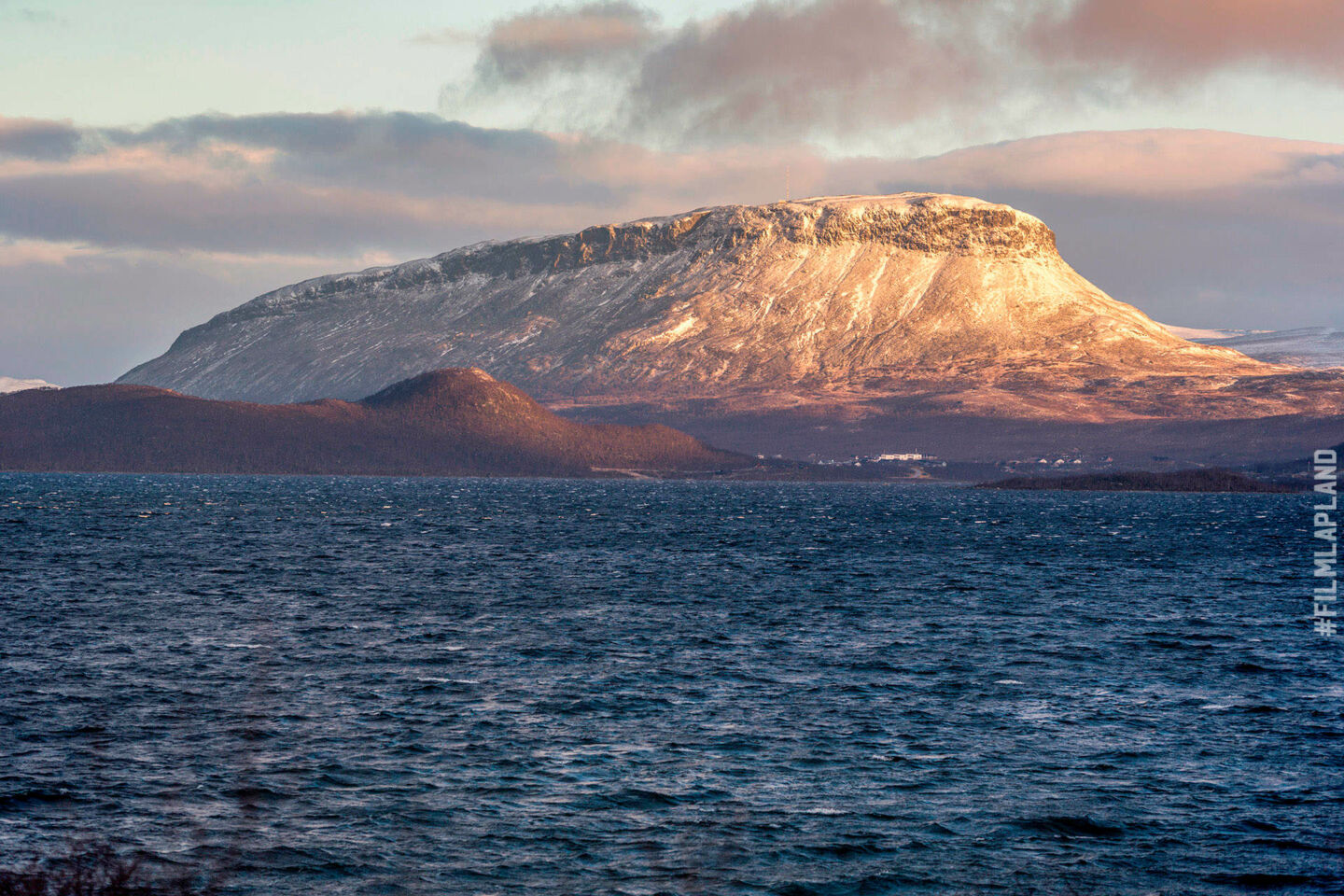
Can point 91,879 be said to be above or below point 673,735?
above

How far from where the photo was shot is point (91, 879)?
89.1 feet

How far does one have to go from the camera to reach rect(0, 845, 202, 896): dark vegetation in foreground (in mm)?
25734

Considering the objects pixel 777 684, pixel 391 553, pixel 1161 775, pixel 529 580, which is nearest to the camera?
pixel 1161 775

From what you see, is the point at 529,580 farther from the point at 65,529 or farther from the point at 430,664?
the point at 65,529

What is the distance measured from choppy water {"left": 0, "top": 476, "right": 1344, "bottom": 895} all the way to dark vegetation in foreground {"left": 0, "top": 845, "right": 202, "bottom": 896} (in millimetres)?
1120

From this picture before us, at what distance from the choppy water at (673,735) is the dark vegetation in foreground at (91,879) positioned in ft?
3.67

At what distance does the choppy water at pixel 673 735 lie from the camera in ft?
101

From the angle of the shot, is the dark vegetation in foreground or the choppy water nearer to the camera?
the dark vegetation in foreground

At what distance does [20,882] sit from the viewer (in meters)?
26.0

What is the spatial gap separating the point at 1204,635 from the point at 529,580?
44.4 m

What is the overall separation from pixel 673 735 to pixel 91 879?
64.0 feet

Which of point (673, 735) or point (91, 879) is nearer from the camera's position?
point (91, 879)

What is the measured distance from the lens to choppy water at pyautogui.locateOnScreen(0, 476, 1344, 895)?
30.6m

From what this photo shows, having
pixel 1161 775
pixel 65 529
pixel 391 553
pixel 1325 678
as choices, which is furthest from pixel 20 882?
pixel 65 529
